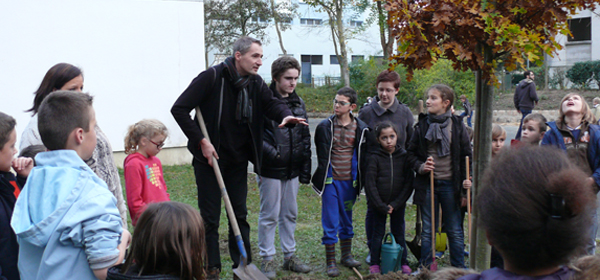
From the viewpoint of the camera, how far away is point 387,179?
495 centimetres

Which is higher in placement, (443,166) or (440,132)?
(440,132)

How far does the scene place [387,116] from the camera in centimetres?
539

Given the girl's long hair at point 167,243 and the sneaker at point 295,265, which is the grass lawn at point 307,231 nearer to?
the sneaker at point 295,265

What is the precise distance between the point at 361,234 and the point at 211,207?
2520mm

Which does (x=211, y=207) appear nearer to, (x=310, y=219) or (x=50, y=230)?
(x=50, y=230)

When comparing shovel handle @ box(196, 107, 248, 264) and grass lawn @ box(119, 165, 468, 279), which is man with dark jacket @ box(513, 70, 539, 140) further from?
shovel handle @ box(196, 107, 248, 264)

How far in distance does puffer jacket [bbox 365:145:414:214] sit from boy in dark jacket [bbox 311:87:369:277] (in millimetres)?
196

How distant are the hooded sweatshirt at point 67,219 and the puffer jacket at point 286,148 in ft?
8.57

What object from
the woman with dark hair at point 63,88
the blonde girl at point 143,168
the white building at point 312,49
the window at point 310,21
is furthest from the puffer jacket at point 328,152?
the window at point 310,21

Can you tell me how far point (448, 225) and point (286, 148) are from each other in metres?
1.72

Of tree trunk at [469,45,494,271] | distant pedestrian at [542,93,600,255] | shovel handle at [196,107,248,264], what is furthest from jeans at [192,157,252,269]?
distant pedestrian at [542,93,600,255]

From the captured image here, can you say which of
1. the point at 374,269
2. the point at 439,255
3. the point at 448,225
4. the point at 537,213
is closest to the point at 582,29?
the point at 439,255

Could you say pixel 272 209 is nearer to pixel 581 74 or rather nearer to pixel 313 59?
pixel 581 74

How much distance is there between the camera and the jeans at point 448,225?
190 inches
